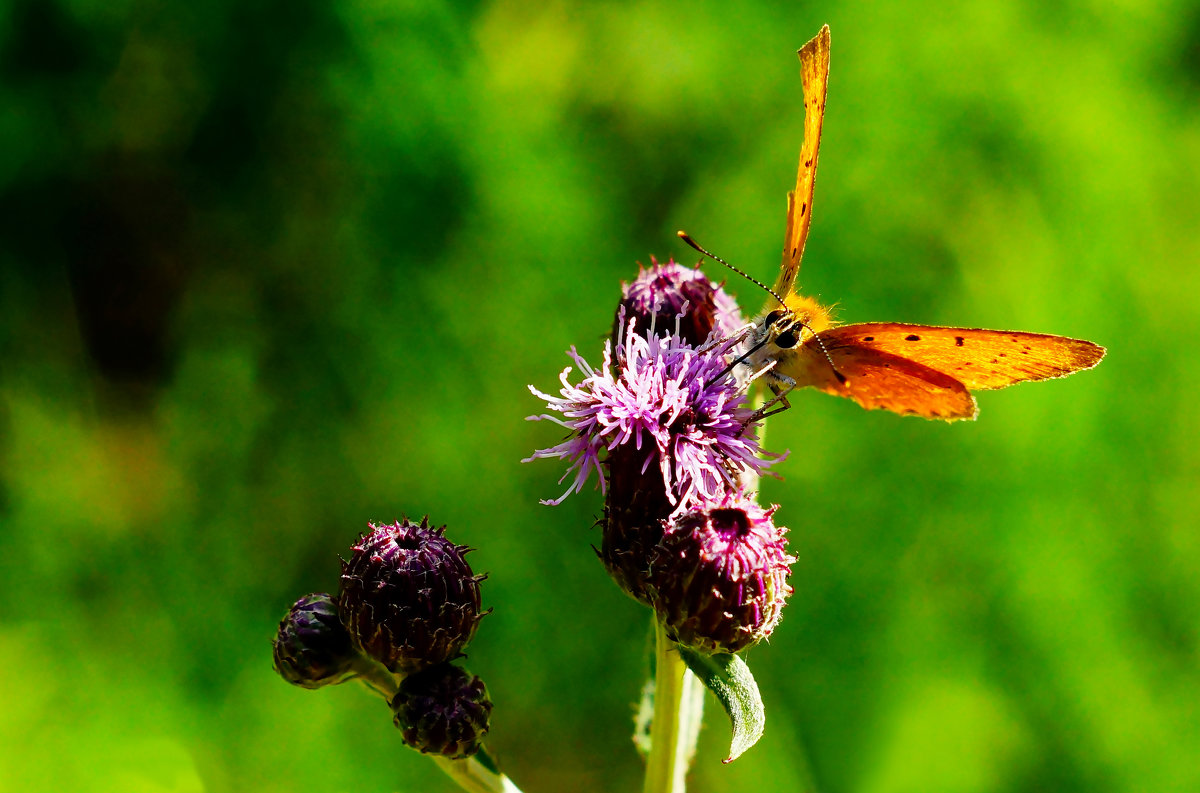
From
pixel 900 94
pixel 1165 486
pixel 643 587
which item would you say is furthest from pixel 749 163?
pixel 643 587

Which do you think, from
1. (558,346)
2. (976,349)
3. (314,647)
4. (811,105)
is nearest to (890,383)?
(976,349)

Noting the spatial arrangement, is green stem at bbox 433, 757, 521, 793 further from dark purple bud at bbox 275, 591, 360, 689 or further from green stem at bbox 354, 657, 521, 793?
dark purple bud at bbox 275, 591, 360, 689

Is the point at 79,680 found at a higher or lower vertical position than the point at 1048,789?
lower

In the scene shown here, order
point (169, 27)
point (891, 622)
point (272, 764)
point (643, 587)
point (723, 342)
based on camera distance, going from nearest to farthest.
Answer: point (643, 587), point (723, 342), point (272, 764), point (891, 622), point (169, 27)

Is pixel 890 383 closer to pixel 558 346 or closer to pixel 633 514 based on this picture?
pixel 633 514

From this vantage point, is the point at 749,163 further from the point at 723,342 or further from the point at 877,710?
the point at 877,710

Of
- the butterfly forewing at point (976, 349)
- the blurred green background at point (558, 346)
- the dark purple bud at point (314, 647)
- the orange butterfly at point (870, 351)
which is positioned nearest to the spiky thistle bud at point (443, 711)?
the dark purple bud at point (314, 647)

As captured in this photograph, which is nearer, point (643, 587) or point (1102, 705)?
point (643, 587)
